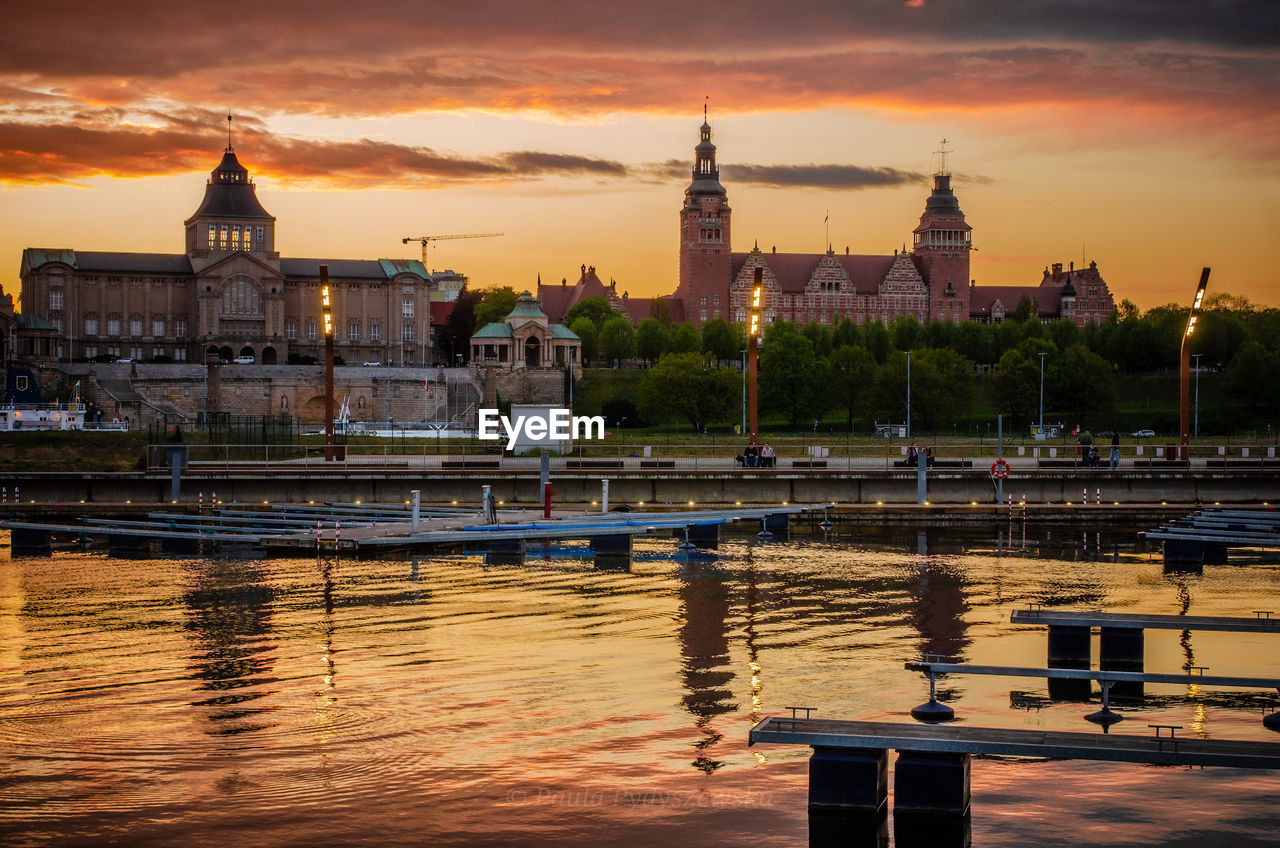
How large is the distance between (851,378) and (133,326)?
89.2 meters

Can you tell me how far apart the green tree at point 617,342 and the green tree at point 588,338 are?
1817 millimetres

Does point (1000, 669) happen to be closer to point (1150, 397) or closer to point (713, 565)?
point (713, 565)

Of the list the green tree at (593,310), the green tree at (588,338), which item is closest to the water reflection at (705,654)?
the green tree at (588,338)

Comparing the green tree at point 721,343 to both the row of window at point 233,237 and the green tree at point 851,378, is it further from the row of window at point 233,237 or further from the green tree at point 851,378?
the row of window at point 233,237

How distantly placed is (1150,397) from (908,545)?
9720cm

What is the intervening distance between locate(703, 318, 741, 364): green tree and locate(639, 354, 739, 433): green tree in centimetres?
3823

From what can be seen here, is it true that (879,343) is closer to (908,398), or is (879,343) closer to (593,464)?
(908,398)

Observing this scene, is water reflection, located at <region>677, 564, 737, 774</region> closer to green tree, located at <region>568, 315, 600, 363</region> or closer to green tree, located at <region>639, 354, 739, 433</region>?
green tree, located at <region>639, 354, 739, 433</region>

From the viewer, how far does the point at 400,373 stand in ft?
474

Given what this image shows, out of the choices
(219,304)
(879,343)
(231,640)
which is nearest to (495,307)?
(219,304)

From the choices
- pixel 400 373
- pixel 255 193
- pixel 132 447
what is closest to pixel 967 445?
pixel 132 447

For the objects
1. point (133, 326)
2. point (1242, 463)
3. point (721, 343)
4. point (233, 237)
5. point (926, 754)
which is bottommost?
point (926, 754)

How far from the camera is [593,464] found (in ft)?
207

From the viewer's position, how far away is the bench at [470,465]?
61.2m
